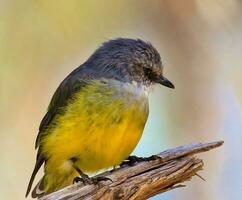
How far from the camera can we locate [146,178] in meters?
4.10

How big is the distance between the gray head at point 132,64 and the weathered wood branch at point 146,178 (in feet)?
1.90

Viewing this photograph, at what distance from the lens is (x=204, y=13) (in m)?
5.82

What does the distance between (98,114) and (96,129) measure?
9 cm

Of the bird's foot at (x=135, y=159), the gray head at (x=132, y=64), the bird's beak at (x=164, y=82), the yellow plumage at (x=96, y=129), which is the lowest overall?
the bird's foot at (x=135, y=159)

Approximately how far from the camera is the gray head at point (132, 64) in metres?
4.62

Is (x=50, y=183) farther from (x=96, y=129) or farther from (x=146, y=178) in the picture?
(x=146, y=178)

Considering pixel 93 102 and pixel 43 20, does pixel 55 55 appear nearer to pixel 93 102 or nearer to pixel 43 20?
pixel 43 20

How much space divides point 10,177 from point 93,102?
1521 millimetres

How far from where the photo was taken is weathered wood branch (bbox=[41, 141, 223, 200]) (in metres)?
4.04

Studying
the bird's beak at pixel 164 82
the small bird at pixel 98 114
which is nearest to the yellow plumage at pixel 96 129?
the small bird at pixel 98 114

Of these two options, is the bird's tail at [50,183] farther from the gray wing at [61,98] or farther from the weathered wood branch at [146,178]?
the weathered wood branch at [146,178]

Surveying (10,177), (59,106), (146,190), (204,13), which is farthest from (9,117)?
(146,190)

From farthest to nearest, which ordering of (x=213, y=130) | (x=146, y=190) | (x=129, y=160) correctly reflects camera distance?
(x=213, y=130)
(x=129, y=160)
(x=146, y=190)

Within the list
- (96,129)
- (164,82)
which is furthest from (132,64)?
(96,129)
